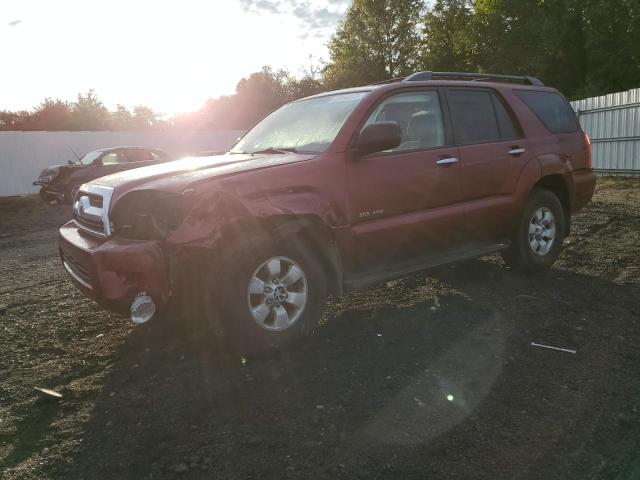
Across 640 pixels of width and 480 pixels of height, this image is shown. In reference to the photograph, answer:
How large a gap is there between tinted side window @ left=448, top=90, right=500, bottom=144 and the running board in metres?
0.99

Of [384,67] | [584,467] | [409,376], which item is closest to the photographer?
[584,467]

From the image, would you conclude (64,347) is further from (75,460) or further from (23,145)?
(23,145)

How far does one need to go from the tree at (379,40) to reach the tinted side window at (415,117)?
130 feet

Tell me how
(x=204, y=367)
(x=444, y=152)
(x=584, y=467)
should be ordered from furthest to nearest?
(x=444, y=152)
(x=204, y=367)
(x=584, y=467)

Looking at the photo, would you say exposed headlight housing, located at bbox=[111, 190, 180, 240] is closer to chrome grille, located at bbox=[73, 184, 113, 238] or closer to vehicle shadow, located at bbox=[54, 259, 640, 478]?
chrome grille, located at bbox=[73, 184, 113, 238]

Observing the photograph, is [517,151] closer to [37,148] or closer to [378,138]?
[378,138]

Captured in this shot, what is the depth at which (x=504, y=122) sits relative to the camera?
5199 mm

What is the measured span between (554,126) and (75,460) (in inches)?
206

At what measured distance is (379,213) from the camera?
4078 millimetres

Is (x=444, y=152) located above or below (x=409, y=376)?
above

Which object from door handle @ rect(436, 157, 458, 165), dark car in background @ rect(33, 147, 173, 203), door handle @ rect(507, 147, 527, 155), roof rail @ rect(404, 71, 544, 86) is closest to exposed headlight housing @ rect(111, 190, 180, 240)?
door handle @ rect(436, 157, 458, 165)

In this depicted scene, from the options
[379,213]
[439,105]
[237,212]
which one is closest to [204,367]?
[237,212]

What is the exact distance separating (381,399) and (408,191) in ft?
5.98

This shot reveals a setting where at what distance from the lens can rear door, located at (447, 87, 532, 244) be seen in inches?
187
